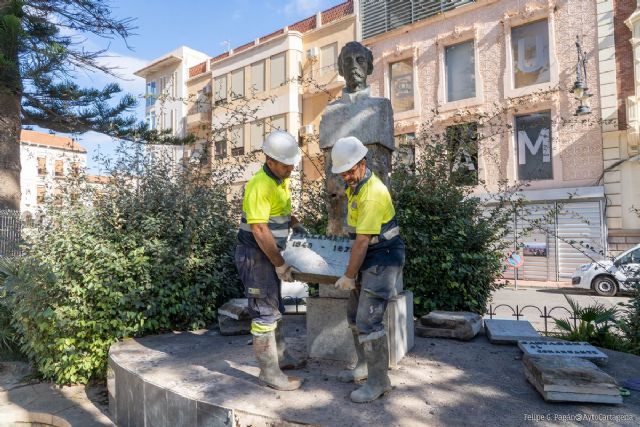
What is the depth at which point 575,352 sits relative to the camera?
11.7ft

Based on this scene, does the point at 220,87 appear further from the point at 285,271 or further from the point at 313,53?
the point at 285,271

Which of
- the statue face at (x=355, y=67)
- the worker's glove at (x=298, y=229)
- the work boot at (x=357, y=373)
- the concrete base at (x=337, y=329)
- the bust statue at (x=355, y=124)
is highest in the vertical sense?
the statue face at (x=355, y=67)

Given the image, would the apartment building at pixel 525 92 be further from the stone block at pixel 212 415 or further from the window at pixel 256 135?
the stone block at pixel 212 415

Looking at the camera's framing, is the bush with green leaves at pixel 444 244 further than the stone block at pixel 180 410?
Yes

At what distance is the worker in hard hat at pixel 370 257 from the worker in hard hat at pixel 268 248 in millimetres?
434

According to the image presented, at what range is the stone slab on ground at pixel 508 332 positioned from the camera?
14.2 feet

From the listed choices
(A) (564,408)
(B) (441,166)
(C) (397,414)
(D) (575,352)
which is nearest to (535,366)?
(A) (564,408)

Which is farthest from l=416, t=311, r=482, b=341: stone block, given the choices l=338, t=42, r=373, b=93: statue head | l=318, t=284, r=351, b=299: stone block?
l=338, t=42, r=373, b=93: statue head

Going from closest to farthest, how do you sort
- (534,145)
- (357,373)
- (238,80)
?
(357,373) → (534,145) → (238,80)

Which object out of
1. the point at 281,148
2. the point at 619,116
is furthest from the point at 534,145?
the point at 281,148

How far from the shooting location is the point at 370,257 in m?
3.05

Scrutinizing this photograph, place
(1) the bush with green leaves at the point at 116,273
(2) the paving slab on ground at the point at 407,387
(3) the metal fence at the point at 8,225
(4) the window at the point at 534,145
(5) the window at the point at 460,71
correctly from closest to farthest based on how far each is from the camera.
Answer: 1. (2) the paving slab on ground at the point at 407,387
2. (1) the bush with green leaves at the point at 116,273
3. (3) the metal fence at the point at 8,225
4. (4) the window at the point at 534,145
5. (5) the window at the point at 460,71

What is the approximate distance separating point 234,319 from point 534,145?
50.2ft

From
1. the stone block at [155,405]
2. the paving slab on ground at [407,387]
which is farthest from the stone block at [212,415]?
the stone block at [155,405]
